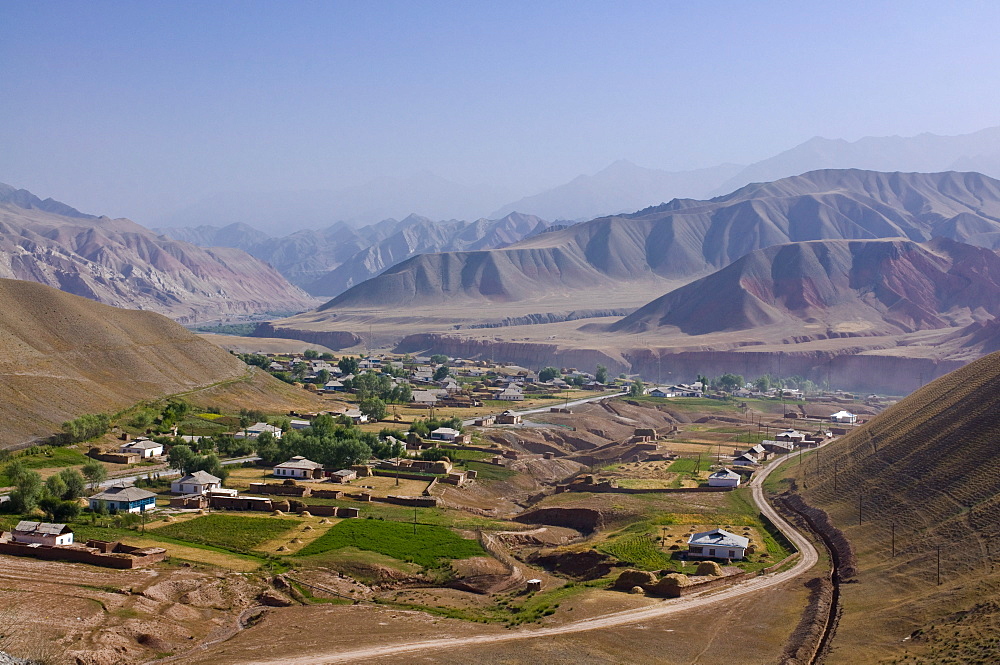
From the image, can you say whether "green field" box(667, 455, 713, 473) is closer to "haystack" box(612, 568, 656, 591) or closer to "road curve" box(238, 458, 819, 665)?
"road curve" box(238, 458, 819, 665)

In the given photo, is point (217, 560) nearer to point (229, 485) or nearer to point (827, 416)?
point (229, 485)

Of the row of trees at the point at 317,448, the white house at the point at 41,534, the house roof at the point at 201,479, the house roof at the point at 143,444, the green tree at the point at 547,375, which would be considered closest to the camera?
the white house at the point at 41,534

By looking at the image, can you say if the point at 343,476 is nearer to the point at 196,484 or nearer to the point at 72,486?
the point at 196,484

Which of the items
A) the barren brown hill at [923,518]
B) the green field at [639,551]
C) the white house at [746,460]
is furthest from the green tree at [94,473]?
the white house at [746,460]

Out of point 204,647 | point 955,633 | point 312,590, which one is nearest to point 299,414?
point 312,590

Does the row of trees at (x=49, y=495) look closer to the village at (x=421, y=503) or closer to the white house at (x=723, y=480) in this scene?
the village at (x=421, y=503)

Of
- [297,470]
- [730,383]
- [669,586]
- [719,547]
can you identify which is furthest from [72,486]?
[730,383]
